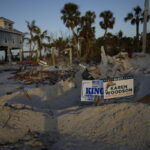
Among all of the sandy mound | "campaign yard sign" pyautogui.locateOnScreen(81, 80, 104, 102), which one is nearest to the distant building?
"campaign yard sign" pyautogui.locateOnScreen(81, 80, 104, 102)

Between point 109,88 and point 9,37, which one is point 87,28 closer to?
point 9,37

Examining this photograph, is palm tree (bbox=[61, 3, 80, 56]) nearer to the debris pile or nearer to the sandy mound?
the debris pile

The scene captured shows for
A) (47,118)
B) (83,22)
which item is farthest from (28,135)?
(83,22)

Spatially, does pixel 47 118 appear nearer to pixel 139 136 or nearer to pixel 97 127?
pixel 97 127

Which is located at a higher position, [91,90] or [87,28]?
[87,28]

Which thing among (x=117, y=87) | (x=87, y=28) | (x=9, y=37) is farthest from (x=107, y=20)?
(x=117, y=87)

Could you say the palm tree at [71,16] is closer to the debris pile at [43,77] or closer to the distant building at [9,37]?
the distant building at [9,37]

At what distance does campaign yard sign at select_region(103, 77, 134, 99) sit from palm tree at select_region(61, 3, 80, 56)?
21.8 metres

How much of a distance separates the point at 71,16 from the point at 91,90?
22513mm

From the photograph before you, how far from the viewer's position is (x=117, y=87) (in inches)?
198

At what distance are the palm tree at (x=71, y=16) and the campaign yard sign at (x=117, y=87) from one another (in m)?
21.8

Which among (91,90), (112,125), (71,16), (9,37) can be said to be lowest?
→ (112,125)

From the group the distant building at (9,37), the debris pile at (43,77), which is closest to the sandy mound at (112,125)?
the debris pile at (43,77)

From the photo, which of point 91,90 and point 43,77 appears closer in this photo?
point 91,90
